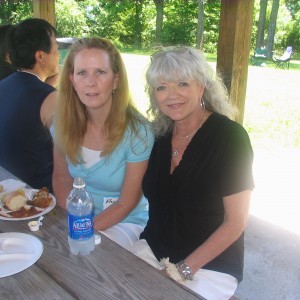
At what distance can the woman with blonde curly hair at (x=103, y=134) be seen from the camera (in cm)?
189

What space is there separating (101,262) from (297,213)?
2.84 m

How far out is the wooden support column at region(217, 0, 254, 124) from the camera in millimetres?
2277

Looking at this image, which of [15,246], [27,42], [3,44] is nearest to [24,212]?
[15,246]

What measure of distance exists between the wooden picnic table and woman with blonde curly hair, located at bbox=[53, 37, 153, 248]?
57 cm

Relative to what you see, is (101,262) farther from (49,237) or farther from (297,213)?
(297,213)

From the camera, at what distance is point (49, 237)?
4.72 feet

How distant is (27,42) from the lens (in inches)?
101

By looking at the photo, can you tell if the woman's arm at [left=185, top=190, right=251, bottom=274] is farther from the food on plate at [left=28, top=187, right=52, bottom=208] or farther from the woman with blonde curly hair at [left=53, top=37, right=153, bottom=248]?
the food on plate at [left=28, top=187, right=52, bottom=208]

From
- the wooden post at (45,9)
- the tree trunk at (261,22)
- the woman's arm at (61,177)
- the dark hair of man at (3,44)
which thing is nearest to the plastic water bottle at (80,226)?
the woman's arm at (61,177)

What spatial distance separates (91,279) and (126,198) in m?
0.77

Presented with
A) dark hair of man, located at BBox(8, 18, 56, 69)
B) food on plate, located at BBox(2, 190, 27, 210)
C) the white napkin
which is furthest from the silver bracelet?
dark hair of man, located at BBox(8, 18, 56, 69)

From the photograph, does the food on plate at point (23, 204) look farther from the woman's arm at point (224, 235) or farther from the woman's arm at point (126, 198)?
the woman's arm at point (224, 235)

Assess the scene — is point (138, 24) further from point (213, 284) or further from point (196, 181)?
point (213, 284)

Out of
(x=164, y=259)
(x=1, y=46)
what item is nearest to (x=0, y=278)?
(x=164, y=259)
